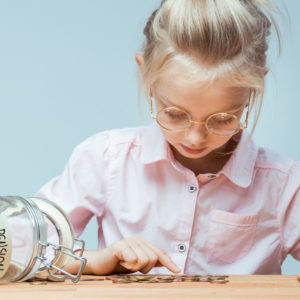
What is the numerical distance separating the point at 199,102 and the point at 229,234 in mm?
304

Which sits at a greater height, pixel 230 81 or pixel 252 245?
pixel 230 81

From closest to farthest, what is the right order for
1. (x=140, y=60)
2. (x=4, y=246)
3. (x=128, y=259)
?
(x=4, y=246), (x=128, y=259), (x=140, y=60)

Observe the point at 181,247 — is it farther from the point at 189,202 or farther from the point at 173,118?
the point at 173,118

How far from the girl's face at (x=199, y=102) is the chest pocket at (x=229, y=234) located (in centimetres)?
19

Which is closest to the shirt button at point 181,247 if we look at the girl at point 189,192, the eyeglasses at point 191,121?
the girl at point 189,192

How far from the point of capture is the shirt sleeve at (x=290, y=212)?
44.1 inches

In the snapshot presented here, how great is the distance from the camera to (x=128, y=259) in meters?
0.87

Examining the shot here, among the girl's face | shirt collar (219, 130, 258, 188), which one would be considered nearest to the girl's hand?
the girl's face

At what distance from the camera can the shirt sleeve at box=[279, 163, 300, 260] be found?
112 centimetres

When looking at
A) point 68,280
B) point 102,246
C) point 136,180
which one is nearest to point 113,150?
point 136,180

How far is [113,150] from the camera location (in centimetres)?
116

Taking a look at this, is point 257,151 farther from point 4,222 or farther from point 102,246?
point 4,222

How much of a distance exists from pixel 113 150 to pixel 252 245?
0.30 metres

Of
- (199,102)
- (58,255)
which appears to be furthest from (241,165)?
(58,255)
